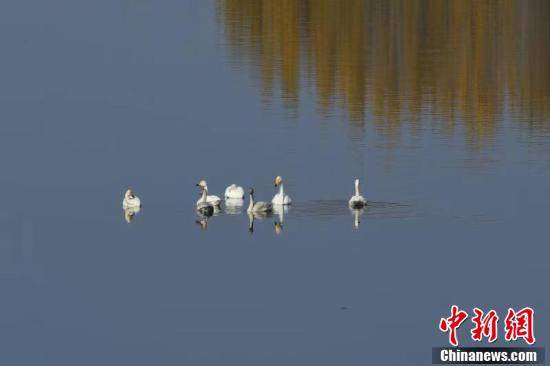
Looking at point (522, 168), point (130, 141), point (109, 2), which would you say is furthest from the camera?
point (109, 2)

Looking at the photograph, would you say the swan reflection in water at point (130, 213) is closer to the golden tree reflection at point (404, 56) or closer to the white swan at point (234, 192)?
the white swan at point (234, 192)

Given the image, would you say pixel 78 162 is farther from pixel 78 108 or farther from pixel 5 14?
pixel 5 14

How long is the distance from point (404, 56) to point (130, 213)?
23645 mm

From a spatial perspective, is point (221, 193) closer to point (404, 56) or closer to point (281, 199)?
point (281, 199)

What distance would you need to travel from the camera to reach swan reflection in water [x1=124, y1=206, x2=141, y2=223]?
3199cm

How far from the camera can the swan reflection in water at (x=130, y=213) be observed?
105 ft

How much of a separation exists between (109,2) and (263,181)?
130 feet

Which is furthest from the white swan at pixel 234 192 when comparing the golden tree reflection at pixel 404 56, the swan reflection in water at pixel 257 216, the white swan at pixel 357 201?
the golden tree reflection at pixel 404 56

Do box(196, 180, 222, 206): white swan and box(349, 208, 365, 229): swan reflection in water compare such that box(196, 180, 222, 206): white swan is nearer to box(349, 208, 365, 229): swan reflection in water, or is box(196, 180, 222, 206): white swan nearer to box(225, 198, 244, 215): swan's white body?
box(225, 198, 244, 215): swan's white body

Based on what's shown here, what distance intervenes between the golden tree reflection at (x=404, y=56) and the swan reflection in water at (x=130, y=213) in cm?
969

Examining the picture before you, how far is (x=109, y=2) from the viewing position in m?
73.8

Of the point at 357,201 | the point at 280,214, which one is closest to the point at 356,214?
the point at 357,201

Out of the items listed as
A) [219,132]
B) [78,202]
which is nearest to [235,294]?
[78,202]

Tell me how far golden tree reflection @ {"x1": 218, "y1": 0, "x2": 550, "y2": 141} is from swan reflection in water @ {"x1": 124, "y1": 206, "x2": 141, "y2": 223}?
9.69 metres
